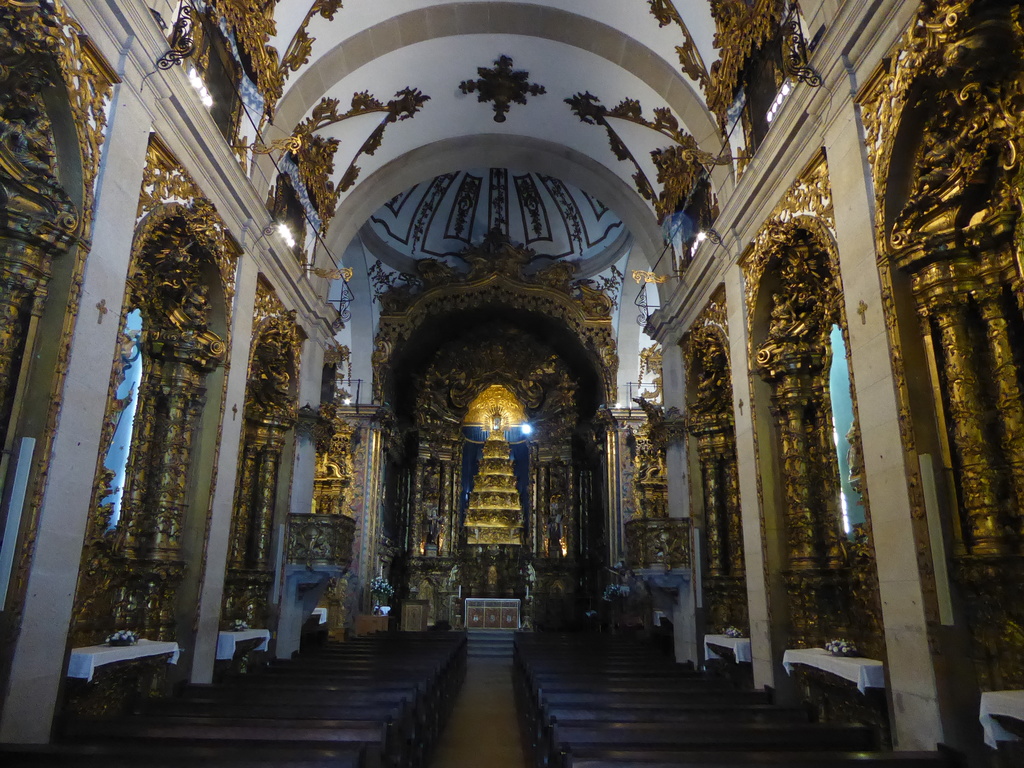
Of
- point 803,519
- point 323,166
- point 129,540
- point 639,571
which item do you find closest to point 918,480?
point 803,519

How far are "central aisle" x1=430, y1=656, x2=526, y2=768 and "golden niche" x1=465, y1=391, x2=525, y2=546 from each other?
7.37m

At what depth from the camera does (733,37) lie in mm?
8234

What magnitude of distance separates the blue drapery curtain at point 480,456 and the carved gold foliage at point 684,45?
516 inches

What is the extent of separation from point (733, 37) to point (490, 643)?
14.2 meters


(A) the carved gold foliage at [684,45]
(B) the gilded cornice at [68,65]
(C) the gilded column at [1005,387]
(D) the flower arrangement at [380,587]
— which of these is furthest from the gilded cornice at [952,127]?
(D) the flower arrangement at [380,587]

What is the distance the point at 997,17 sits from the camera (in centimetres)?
440

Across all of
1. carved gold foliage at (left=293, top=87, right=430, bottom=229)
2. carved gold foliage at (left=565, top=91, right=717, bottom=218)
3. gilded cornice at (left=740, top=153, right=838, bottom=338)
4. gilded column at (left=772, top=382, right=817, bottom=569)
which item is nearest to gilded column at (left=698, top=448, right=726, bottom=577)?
gilded column at (left=772, top=382, right=817, bottom=569)

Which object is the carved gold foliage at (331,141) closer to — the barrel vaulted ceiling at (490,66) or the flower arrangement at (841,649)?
the barrel vaulted ceiling at (490,66)

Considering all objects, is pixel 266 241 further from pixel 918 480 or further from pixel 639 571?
pixel 918 480

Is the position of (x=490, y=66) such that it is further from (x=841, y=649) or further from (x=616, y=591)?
(x=616, y=591)

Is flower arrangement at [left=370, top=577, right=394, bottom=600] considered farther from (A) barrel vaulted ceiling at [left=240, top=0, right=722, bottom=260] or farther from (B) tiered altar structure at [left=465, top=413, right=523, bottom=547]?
(A) barrel vaulted ceiling at [left=240, top=0, right=722, bottom=260]

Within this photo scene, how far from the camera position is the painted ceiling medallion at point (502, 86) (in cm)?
1134

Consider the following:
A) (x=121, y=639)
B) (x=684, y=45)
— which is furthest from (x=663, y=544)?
(x=121, y=639)

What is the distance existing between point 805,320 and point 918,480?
10.3 ft
